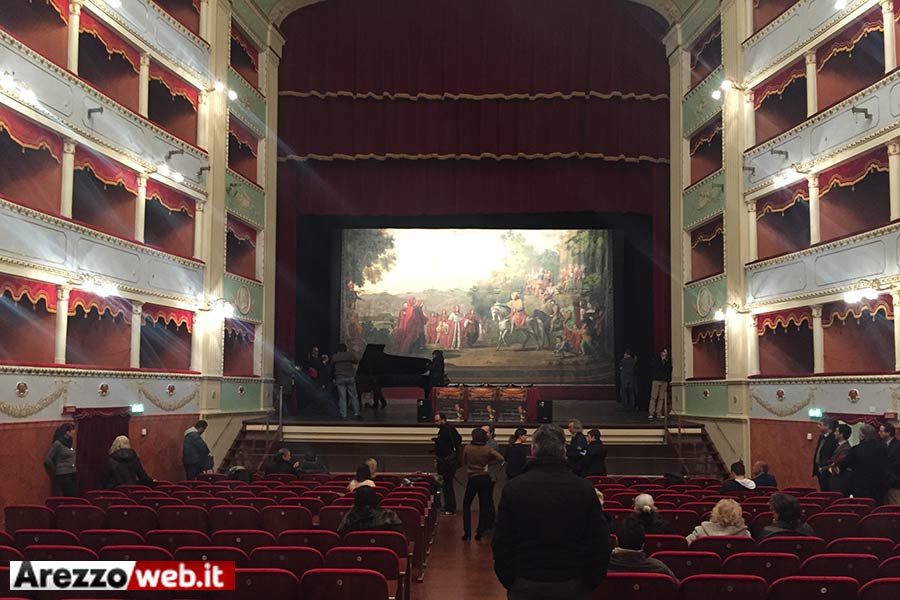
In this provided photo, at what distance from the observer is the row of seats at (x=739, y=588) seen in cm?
496

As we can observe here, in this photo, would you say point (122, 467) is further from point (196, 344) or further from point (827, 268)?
point (827, 268)

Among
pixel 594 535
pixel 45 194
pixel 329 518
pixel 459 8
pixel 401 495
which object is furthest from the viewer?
pixel 459 8

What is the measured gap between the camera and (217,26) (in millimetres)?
20203

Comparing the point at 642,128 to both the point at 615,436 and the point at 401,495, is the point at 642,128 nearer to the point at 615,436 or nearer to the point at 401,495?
the point at 615,436

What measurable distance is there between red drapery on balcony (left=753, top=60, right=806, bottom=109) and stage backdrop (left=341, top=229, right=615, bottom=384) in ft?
27.0

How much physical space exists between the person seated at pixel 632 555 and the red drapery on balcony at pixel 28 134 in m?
11.6

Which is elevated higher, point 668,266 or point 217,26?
point 217,26

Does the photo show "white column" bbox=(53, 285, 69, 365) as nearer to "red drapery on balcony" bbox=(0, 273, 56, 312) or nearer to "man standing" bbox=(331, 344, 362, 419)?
"red drapery on balcony" bbox=(0, 273, 56, 312)

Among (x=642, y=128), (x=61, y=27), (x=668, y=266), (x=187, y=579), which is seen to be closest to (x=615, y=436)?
(x=668, y=266)

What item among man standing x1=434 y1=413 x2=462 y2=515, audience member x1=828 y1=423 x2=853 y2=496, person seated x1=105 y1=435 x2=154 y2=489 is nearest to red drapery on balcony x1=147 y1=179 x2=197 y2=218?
person seated x1=105 y1=435 x2=154 y2=489

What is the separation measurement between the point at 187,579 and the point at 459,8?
20866mm

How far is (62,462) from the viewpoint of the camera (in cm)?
1247

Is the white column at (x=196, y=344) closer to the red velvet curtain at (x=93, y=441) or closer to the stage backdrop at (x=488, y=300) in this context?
the red velvet curtain at (x=93, y=441)

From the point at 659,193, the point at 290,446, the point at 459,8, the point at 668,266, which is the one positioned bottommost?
the point at 290,446
